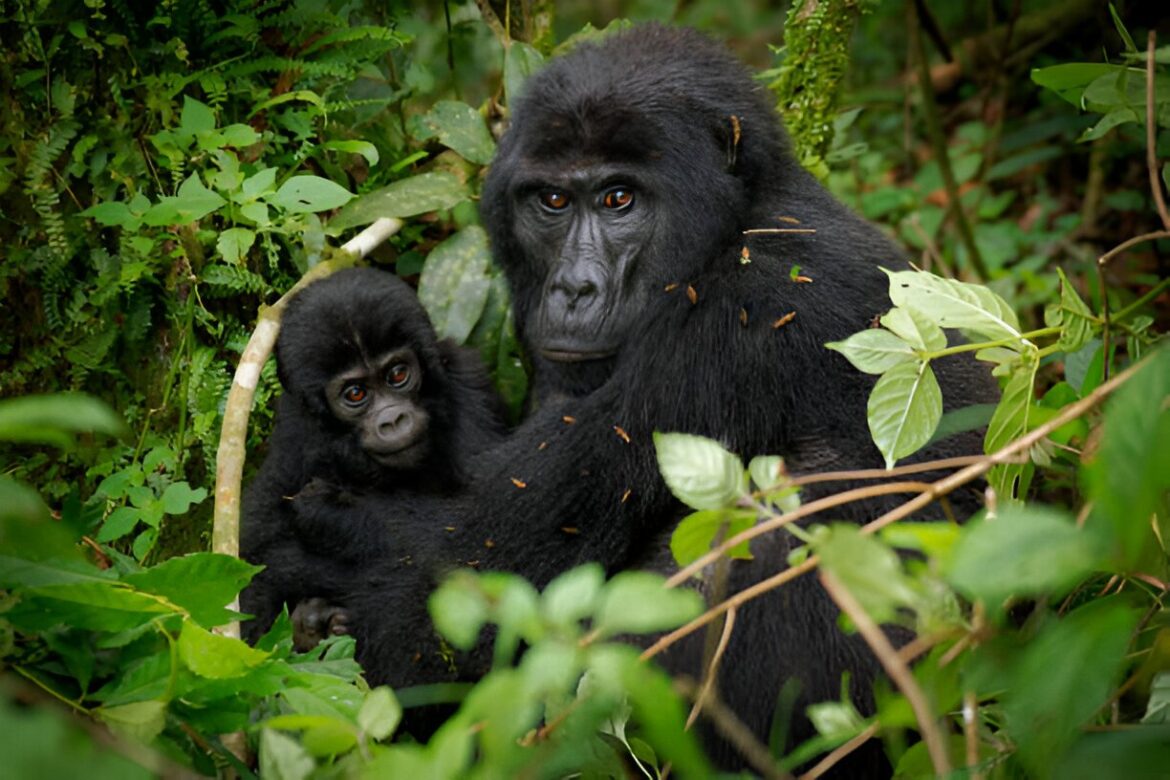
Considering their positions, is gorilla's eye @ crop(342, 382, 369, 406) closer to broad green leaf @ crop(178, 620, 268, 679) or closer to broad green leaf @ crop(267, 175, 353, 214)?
broad green leaf @ crop(267, 175, 353, 214)

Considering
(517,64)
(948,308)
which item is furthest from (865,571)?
(517,64)

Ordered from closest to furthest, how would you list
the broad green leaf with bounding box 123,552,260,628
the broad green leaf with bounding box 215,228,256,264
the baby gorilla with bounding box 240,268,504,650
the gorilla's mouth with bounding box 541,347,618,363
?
the broad green leaf with bounding box 123,552,260,628 < the gorilla's mouth with bounding box 541,347,618,363 < the broad green leaf with bounding box 215,228,256,264 < the baby gorilla with bounding box 240,268,504,650

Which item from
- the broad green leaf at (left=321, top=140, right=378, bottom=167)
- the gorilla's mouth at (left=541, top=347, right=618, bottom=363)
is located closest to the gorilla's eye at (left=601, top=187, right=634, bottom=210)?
the gorilla's mouth at (left=541, top=347, right=618, bottom=363)

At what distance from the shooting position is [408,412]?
3.66 meters

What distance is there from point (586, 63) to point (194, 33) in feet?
4.28

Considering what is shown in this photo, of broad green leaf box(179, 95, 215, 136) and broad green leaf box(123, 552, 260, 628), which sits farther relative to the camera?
broad green leaf box(179, 95, 215, 136)

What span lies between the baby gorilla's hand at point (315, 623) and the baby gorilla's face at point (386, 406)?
52cm

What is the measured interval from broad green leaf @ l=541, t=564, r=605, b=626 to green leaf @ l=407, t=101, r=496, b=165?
2802 mm

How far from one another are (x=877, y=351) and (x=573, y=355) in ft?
3.64

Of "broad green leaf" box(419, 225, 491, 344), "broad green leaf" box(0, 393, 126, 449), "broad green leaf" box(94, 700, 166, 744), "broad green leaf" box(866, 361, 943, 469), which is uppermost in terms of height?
"broad green leaf" box(0, 393, 126, 449)

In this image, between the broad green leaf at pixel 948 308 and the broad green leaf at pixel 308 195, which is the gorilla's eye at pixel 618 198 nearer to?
the broad green leaf at pixel 308 195

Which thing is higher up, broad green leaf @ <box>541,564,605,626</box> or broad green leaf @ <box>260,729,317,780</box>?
broad green leaf @ <box>541,564,605,626</box>

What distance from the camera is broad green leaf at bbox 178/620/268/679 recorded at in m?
1.83

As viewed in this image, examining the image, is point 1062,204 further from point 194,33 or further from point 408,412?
point 194,33
